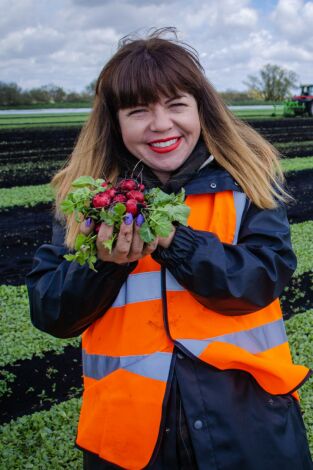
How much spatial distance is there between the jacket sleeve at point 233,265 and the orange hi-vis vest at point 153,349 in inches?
3.5

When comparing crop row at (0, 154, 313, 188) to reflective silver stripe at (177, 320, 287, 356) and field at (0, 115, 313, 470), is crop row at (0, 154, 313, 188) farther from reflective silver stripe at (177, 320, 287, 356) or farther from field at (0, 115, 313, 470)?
reflective silver stripe at (177, 320, 287, 356)

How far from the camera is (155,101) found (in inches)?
73.6

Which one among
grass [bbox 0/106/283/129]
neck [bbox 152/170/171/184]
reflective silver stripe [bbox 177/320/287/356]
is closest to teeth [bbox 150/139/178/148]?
neck [bbox 152/170/171/184]

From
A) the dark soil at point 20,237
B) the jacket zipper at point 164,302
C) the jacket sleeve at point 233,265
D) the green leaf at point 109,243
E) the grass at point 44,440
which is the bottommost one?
the grass at point 44,440

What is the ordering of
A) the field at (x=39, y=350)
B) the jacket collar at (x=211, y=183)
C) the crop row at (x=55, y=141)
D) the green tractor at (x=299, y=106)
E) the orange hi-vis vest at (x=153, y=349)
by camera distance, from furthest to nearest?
the green tractor at (x=299, y=106), the crop row at (x=55, y=141), the field at (x=39, y=350), the jacket collar at (x=211, y=183), the orange hi-vis vest at (x=153, y=349)

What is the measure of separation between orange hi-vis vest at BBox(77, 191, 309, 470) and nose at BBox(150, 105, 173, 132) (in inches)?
9.7

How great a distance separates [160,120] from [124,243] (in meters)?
0.48

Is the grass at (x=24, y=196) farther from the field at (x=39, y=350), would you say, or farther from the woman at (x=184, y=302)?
the woman at (x=184, y=302)

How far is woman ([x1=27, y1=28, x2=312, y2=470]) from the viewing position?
1.74 m

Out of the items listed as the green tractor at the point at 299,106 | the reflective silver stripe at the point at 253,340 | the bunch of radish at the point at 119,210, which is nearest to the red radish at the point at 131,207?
the bunch of radish at the point at 119,210

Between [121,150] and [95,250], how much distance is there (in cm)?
52

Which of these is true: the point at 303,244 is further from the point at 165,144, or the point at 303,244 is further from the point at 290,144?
the point at 290,144

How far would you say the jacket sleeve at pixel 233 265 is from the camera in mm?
1694

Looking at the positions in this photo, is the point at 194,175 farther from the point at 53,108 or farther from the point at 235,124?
the point at 53,108
